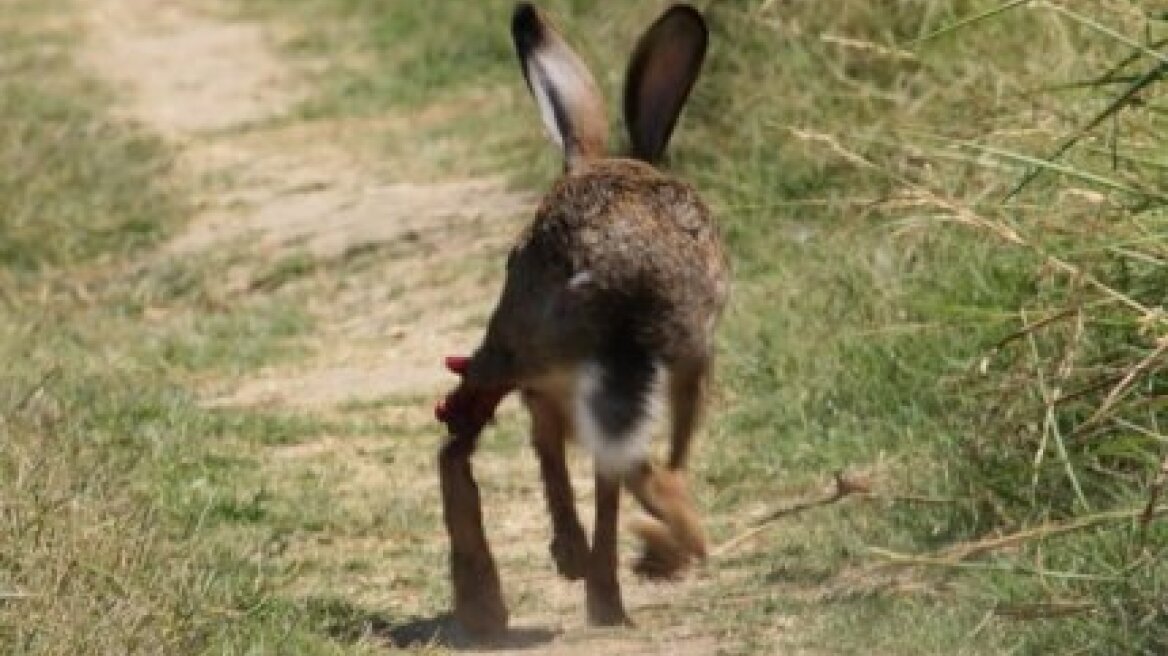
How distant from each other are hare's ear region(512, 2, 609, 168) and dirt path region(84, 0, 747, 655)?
103 centimetres

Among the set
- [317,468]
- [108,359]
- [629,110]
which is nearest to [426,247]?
[108,359]

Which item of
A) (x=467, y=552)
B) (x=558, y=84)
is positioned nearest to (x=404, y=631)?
(x=467, y=552)

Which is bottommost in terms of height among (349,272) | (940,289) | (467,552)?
(349,272)

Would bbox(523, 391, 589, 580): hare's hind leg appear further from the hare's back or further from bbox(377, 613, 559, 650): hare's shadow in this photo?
the hare's back

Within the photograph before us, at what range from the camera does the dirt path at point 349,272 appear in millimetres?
7141

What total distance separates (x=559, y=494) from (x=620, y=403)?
0.69 meters

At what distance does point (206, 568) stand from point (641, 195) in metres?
1.16

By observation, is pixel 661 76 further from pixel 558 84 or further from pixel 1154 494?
pixel 1154 494

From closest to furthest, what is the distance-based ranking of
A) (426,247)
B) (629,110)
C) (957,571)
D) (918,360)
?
(957,571) < (629,110) < (918,360) < (426,247)

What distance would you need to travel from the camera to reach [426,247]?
11.2m

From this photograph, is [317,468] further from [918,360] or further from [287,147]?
[287,147]

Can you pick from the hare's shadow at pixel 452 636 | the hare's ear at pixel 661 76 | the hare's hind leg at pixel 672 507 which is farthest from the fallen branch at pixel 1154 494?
the hare's ear at pixel 661 76

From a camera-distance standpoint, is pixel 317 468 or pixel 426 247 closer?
pixel 317 468

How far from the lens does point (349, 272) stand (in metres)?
11.1
